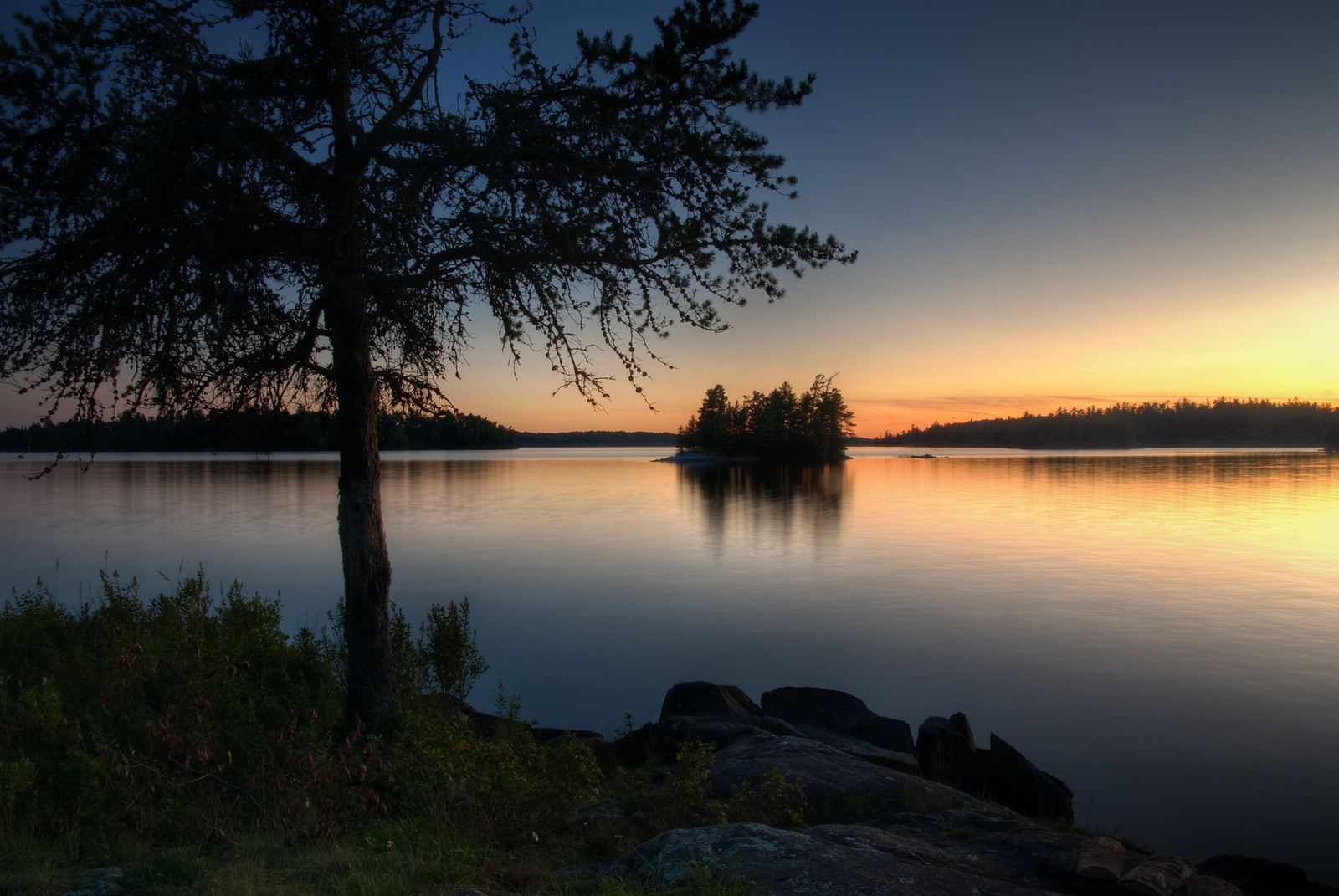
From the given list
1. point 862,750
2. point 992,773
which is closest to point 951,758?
point 992,773

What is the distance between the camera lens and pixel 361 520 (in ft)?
26.8

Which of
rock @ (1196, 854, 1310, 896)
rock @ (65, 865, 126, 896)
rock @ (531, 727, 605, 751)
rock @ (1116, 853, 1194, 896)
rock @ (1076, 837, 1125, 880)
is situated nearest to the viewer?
rock @ (65, 865, 126, 896)

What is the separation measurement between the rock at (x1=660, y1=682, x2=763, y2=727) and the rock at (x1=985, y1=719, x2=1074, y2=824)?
3.14 metres

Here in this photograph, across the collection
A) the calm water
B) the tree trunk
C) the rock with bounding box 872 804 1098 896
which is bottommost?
the calm water

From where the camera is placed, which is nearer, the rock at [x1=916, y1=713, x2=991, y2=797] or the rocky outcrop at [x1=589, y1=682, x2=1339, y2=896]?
the rocky outcrop at [x1=589, y1=682, x2=1339, y2=896]

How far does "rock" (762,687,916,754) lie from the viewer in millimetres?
10812

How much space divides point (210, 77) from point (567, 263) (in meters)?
3.83

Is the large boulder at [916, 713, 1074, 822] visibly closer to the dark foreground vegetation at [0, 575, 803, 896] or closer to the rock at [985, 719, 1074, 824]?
the rock at [985, 719, 1074, 824]

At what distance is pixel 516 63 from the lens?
7422 millimetres

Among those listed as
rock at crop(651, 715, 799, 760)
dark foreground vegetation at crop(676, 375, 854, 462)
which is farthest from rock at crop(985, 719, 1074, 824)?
dark foreground vegetation at crop(676, 375, 854, 462)

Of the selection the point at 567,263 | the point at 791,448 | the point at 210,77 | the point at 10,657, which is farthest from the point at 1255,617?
the point at 791,448

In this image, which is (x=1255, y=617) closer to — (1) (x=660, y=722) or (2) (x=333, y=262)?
(1) (x=660, y=722)

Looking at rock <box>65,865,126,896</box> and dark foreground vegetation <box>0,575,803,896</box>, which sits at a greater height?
rock <box>65,865,126,896</box>

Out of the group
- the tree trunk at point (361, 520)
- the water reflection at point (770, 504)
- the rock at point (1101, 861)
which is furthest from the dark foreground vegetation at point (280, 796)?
the water reflection at point (770, 504)
